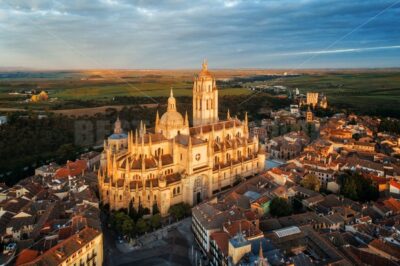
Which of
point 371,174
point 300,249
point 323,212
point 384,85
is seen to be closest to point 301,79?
point 384,85

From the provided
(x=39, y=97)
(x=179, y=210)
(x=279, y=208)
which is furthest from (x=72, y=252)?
(x=39, y=97)

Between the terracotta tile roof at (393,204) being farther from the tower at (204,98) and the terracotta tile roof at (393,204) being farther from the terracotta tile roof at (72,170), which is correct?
the terracotta tile roof at (72,170)

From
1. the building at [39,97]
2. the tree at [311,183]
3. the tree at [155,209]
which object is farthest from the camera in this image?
the building at [39,97]

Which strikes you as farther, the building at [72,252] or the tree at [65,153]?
the tree at [65,153]

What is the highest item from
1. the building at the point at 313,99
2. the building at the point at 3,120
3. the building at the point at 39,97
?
the building at the point at 39,97

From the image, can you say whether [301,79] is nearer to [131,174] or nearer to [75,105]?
[75,105]

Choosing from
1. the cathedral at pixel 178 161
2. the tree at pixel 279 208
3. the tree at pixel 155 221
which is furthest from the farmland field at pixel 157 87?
the tree at pixel 155 221
